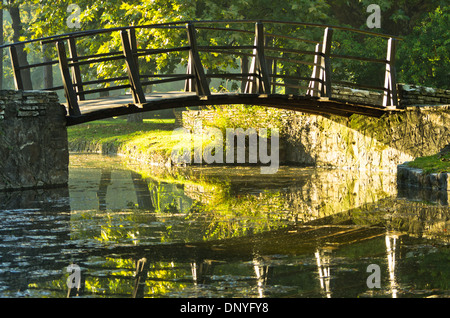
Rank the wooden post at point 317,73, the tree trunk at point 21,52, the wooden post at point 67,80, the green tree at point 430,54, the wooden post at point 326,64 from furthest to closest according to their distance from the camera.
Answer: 1. the tree trunk at point 21,52
2. the green tree at point 430,54
3. the wooden post at point 317,73
4. the wooden post at point 326,64
5. the wooden post at point 67,80

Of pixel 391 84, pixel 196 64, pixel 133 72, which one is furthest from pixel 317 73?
pixel 133 72

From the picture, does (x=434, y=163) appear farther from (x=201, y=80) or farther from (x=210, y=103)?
(x=201, y=80)

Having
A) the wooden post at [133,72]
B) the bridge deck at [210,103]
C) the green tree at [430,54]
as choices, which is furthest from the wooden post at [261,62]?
the green tree at [430,54]

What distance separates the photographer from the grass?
12570 millimetres

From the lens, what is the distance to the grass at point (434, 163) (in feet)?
41.2

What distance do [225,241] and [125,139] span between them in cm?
1837

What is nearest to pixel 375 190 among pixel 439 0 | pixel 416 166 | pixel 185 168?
pixel 416 166

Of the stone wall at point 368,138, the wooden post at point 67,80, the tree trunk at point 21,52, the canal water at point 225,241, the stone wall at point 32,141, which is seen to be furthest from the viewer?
the tree trunk at point 21,52

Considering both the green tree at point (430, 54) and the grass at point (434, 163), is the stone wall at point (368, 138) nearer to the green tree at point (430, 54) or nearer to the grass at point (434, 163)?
the grass at point (434, 163)

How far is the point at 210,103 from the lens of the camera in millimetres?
13992

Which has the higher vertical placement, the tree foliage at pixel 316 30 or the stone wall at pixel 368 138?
the tree foliage at pixel 316 30

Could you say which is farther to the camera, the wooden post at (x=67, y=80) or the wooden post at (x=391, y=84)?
the wooden post at (x=391, y=84)

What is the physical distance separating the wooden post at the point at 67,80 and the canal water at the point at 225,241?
1.40 metres

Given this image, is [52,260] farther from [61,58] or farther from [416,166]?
[416,166]
